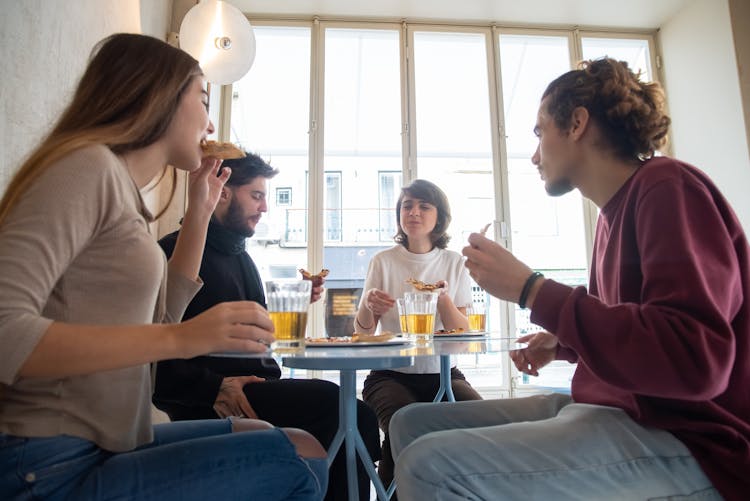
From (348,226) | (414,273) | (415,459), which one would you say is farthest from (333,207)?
(415,459)

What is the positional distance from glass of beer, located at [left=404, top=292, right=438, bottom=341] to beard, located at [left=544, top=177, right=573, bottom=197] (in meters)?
0.40

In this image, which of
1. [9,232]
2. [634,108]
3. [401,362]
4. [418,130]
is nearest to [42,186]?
[9,232]

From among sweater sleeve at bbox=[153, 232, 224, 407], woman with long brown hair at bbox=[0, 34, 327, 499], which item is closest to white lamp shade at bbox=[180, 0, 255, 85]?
sweater sleeve at bbox=[153, 232, 224, 407]

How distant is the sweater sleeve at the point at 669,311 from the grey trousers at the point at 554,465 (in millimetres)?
106

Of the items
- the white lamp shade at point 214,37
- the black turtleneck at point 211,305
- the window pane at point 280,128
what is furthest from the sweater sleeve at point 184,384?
the window pane at point 280,128

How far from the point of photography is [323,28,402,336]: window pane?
12.7 ft

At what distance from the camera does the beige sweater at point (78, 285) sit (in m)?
0.64

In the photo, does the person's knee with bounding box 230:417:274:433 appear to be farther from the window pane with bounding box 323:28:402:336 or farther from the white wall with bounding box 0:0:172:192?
the window pane with bounding box 323:28:402:336

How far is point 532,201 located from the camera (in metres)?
3.95

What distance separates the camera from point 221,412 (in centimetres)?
149

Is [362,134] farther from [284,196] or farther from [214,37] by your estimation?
[214,37]

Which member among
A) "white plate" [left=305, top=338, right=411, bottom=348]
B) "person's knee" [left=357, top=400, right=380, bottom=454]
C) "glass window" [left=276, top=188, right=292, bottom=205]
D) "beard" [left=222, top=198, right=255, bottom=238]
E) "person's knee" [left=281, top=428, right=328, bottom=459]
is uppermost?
"glass window" [left=276, top=188, right=292, bottom=205]

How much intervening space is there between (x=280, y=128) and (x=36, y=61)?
2.49m

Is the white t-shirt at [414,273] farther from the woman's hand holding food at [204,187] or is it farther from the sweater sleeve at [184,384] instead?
the woman's hand holding food at [204,187]
